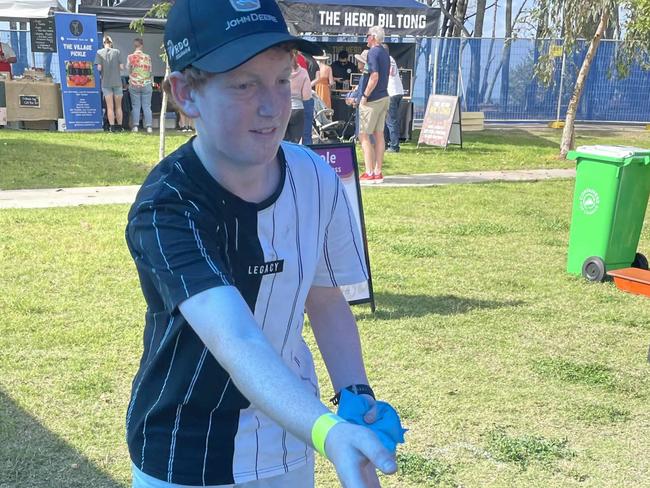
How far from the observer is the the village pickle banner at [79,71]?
701 inches

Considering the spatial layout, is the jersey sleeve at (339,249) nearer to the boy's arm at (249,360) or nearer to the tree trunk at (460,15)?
the boy's arm at (249,360)

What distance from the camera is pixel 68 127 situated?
1823 centimetres

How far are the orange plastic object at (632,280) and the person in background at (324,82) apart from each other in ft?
37.2

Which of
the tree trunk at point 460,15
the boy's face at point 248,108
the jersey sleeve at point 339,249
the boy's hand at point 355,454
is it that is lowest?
the boy's hand at point 355,454

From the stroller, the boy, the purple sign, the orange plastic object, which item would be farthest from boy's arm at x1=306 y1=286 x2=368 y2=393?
the stroller

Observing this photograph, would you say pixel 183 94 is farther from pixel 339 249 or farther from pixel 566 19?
pixel 566 19

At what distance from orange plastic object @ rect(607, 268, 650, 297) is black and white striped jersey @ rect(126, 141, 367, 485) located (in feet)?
18.9

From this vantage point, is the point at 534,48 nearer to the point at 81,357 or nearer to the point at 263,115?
the point at 81,357

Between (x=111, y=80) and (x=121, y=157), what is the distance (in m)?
4.69

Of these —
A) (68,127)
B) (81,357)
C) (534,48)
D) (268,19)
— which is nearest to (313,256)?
(268,19)

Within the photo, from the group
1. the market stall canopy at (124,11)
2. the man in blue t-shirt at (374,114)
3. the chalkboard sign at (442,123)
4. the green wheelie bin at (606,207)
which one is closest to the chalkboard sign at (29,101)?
the market stall canopy at (124,11)

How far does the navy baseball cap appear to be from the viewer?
1604 mm

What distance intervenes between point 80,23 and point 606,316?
1468cm

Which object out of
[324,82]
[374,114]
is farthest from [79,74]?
[374,114]
